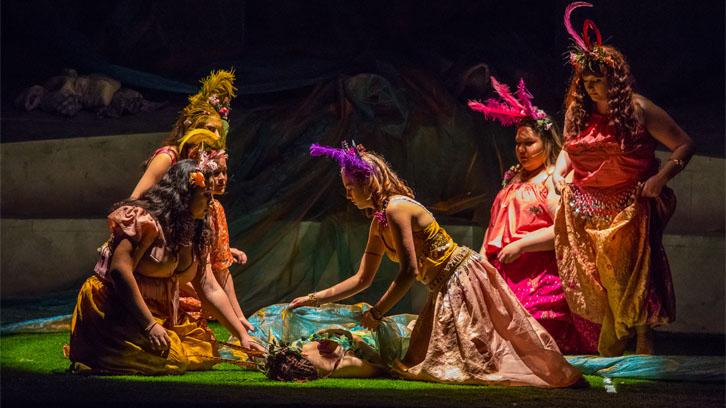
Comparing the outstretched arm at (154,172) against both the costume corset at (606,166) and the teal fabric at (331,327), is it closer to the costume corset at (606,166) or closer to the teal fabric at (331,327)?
the teal fabric at (331,327)

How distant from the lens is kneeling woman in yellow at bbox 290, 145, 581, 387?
4.43 meters

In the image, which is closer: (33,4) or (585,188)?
(585,188)

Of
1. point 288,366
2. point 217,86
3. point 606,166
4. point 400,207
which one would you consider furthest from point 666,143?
point 217,86

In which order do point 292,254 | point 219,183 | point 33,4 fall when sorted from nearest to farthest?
point 219,183, point 292,254, point 33,4

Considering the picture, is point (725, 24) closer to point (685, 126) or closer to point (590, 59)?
point (685, 126)

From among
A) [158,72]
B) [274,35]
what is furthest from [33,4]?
[274,35]

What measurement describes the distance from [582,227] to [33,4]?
5200 mm

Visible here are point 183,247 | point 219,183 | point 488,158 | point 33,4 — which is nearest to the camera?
point 183,247

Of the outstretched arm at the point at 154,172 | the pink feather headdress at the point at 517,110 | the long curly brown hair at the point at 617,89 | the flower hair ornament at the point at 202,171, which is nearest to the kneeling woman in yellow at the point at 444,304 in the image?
the flower hair ornament at the point at 202,171

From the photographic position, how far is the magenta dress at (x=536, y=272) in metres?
5.37

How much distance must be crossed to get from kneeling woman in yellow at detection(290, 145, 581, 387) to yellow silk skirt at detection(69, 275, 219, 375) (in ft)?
2.05

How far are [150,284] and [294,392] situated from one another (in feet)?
2.93

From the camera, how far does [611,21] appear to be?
8398mm

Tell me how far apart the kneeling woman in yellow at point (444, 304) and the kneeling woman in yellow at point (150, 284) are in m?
0.47
